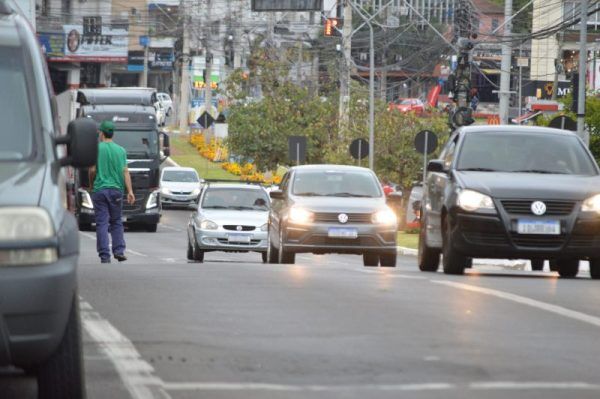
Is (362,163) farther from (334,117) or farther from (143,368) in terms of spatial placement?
(143,368)

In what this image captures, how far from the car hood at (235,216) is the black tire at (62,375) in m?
24.6

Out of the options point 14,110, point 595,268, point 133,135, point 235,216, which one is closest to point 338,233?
point 595,268

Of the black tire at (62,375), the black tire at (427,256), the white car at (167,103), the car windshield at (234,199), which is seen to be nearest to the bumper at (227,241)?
the car windshield at (234,199)

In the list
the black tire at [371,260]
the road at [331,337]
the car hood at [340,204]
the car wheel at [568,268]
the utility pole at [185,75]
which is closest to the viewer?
the road at [331,337]

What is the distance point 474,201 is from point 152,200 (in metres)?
29.9

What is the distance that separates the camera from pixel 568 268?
21.1 meters

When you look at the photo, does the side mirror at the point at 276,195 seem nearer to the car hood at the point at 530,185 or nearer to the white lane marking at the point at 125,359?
the car hood at the point at 530,185

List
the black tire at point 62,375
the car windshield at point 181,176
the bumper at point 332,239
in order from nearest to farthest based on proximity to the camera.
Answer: the black tire at point 62,375 → the bumper at point 332,239 → the car windshield at point 181,176

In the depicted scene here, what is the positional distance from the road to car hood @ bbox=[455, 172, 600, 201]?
1447 millimetres

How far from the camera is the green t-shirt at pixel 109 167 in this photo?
2255cm

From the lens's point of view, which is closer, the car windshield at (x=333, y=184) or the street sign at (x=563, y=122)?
the car windshield at (x=333, y=184)

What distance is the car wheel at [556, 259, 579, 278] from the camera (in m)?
21.0

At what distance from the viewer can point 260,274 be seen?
691 inches

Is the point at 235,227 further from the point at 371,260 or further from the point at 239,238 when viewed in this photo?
the point at 371,260
